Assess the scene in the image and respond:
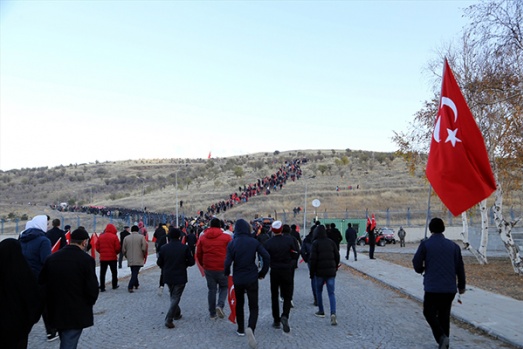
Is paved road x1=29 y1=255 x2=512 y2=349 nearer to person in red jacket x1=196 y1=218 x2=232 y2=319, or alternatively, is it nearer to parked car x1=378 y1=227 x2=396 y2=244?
person in red jacket x1=196 y1=218 x2=232 y2=319

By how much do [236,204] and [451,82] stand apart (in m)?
51.4

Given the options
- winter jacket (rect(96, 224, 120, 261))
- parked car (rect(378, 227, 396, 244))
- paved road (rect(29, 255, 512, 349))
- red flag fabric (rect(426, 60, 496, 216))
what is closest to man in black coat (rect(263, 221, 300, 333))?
paved road (rect(29, 255, 512, 349))

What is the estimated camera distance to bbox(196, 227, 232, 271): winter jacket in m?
10.5

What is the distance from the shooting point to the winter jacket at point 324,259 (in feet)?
34.0

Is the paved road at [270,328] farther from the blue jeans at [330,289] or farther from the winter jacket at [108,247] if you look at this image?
the winter jacket at [108,247]

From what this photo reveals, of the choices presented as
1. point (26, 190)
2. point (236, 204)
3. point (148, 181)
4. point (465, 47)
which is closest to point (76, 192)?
point (26, 190)

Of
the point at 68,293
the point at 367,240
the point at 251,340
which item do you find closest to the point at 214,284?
the point at 251,340

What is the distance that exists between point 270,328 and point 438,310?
124 inches

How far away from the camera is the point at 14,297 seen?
199 inches

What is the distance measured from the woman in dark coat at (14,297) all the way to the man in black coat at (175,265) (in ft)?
16.2

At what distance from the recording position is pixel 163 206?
71562 mm

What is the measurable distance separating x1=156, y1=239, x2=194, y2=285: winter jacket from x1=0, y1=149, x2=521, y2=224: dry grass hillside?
29053 millimetres

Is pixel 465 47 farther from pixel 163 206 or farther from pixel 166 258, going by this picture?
pixel 163 206

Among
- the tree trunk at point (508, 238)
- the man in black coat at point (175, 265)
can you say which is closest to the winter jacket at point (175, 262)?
the man in black coat at point (175, 265)
